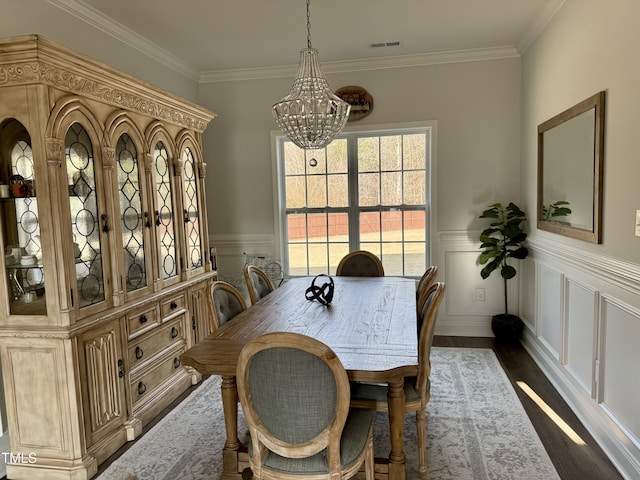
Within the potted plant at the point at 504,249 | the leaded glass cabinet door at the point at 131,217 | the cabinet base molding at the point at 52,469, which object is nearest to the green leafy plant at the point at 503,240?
the potted plant at the point at 504,249

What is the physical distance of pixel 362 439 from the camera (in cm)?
184

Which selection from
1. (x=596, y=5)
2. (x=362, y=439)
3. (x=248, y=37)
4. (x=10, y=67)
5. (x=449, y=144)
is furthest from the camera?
(x=449, y=144)

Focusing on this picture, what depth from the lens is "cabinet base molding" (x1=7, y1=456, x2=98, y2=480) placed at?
7.75ft

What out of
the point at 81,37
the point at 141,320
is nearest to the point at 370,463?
the point at 141,320

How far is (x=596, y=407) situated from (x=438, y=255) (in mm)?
2121

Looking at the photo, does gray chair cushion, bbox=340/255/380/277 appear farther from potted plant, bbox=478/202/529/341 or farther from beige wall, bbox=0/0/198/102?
beige wall, bbox=0/0/198/102

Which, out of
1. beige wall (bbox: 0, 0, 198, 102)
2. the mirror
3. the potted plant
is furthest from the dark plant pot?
beige wall (bbox: 0, 0, 198, 102)

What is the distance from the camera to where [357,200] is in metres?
4.77

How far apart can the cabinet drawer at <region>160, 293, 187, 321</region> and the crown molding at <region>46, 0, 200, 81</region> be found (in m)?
2.08

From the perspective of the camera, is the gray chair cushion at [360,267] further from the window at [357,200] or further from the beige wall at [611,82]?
the beige wall at [611,82]

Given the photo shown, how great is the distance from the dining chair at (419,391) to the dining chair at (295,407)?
41 cm

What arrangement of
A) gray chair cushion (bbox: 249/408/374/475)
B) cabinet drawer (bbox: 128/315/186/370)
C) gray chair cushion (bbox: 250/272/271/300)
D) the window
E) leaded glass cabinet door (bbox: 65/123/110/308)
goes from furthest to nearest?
the window < gray chair cushion (bbox: 250/272/271/300) < cabinet drawer (bbox: 128/315/186/370) < leaded glass cabinet door (bbox: 65/123/110/308) < gray chair cushion (bbox: 249/408/374/475)

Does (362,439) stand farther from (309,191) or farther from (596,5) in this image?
(309,191)

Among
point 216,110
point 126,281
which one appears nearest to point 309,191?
point 216,110
